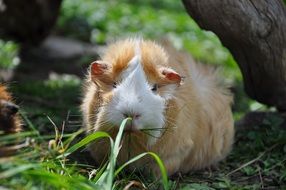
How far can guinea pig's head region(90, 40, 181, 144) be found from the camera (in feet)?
8.95

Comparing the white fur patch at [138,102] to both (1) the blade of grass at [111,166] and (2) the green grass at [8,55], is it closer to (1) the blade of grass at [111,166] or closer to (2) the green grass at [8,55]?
(1) the blade of grass at [111,166]

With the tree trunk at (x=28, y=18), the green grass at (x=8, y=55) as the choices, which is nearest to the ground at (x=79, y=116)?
the green grass at (x=8, y=55)

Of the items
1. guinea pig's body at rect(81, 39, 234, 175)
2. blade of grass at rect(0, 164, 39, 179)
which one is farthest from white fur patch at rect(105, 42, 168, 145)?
blade of grass at rect(0, 164, 39, 179)

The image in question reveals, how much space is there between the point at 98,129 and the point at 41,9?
3238 millimetres

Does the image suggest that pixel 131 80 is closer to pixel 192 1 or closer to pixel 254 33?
pixel 192 1

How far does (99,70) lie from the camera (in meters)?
2.99

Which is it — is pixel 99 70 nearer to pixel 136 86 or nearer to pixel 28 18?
pixel 136 86

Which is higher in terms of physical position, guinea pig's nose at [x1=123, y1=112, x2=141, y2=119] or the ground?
guinea pig's nose at [x1=123, y1=112, x2=141, y2=119]

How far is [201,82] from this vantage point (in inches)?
147

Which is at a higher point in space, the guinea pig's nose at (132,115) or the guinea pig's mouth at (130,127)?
the guinea pig's nose at (132,115)

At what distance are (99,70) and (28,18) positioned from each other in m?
3.30

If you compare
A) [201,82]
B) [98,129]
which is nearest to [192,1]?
[201,82]

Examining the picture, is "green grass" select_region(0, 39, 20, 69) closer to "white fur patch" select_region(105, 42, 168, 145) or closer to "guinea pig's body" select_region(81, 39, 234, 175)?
"guinea pig's body" select_region(81, 39, 234, 175)

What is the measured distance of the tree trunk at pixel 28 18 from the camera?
586cm
